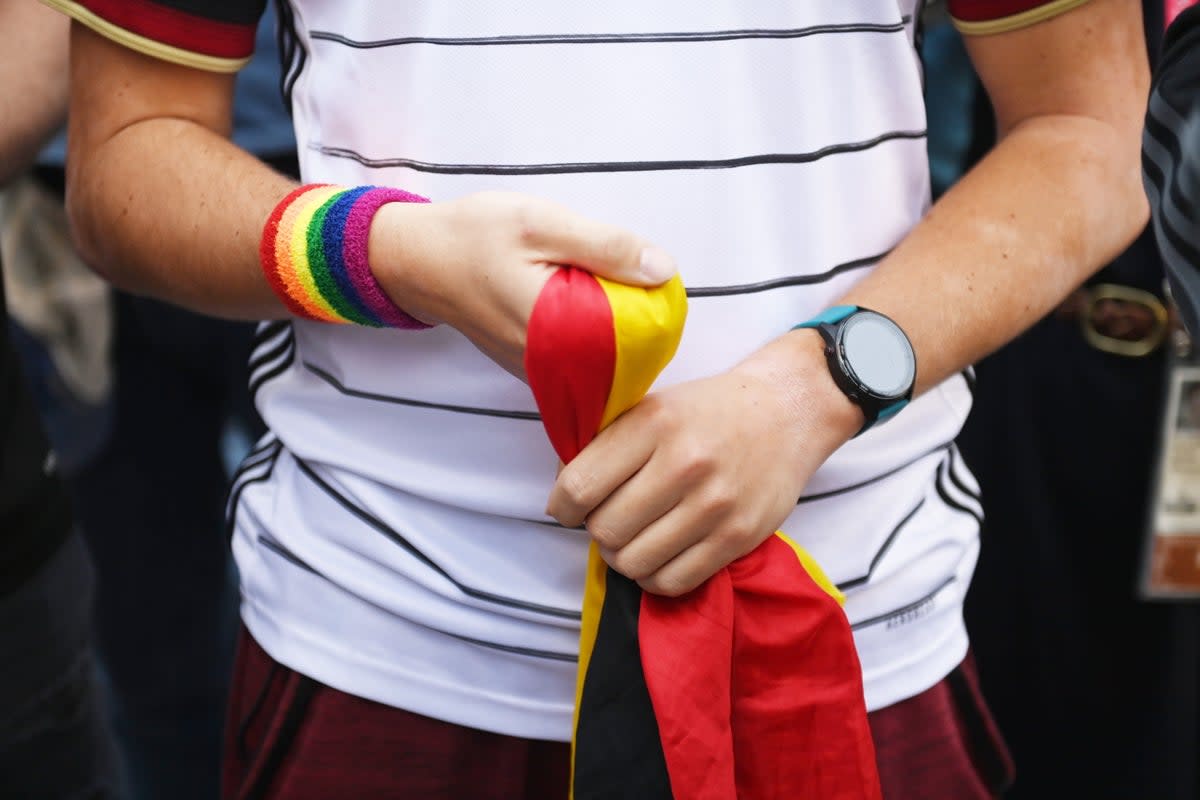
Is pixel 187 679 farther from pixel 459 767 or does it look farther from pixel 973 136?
pixel 973 136

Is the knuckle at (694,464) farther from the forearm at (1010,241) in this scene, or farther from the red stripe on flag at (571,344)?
the forearm at (1010,241)

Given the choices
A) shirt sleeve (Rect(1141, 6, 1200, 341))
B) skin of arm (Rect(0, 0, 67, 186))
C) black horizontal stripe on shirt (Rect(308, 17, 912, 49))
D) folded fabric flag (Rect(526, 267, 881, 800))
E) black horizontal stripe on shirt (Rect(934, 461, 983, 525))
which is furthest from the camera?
skin of arm (Rect(0, 0, 67, 186))

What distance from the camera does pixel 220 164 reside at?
95 cm

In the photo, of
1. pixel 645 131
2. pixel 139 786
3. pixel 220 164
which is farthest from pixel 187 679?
pixel 645 131

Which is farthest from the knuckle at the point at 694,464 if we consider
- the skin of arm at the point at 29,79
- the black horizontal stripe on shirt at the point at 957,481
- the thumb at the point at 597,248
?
the skin of arm at the point at 29,79

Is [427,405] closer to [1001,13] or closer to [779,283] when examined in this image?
A: [779,283]

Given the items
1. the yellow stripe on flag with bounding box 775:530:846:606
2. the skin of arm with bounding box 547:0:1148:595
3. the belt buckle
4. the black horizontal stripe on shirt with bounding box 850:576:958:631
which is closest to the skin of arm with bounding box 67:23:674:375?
the skin of arm with bounding box 547:0:1148:595

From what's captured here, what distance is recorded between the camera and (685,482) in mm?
792

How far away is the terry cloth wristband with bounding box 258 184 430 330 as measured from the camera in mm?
839

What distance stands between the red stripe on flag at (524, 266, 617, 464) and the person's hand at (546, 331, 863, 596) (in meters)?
0.05

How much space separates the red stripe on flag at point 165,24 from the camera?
934mm

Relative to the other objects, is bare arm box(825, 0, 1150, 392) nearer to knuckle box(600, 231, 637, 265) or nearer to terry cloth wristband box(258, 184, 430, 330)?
knuckle box(600, 231, 637, 265)

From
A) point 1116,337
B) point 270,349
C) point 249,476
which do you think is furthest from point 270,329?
point 1116,337

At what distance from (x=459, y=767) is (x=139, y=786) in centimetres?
145
